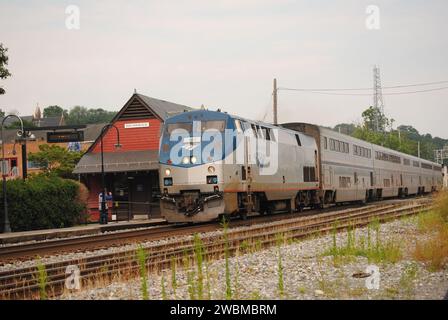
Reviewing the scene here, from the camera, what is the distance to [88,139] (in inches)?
2397

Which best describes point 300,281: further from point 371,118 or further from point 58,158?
point 371,118

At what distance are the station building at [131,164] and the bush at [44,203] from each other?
9.53 m

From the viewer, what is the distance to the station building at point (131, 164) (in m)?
39.1

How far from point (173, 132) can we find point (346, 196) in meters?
15.3

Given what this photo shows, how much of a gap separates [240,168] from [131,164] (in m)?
22.0

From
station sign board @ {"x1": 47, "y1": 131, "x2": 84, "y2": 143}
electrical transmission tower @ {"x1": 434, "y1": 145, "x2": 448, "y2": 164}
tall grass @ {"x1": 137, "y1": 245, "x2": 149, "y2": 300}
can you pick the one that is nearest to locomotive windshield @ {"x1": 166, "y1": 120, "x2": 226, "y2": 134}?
tall grass @ {"x1": 137, "y1": 245, "x2": 149, "y2": 300}

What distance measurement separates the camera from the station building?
128 ft

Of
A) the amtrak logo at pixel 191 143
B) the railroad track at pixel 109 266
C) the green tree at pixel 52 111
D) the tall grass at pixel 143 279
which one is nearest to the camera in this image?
the tall grass at pixel 143 279

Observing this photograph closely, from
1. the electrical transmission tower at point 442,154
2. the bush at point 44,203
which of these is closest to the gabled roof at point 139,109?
the bush at point 44,203

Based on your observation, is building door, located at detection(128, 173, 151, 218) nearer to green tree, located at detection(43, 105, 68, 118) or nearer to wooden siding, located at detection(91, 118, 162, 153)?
wooden siding, located at detection(91, 118, 162, 153)

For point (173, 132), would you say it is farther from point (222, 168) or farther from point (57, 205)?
point (57, 205)

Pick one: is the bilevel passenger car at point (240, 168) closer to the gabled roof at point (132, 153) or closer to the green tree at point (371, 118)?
the gabled roof at point (132, 153)

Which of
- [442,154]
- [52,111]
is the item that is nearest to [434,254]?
[442,154]
